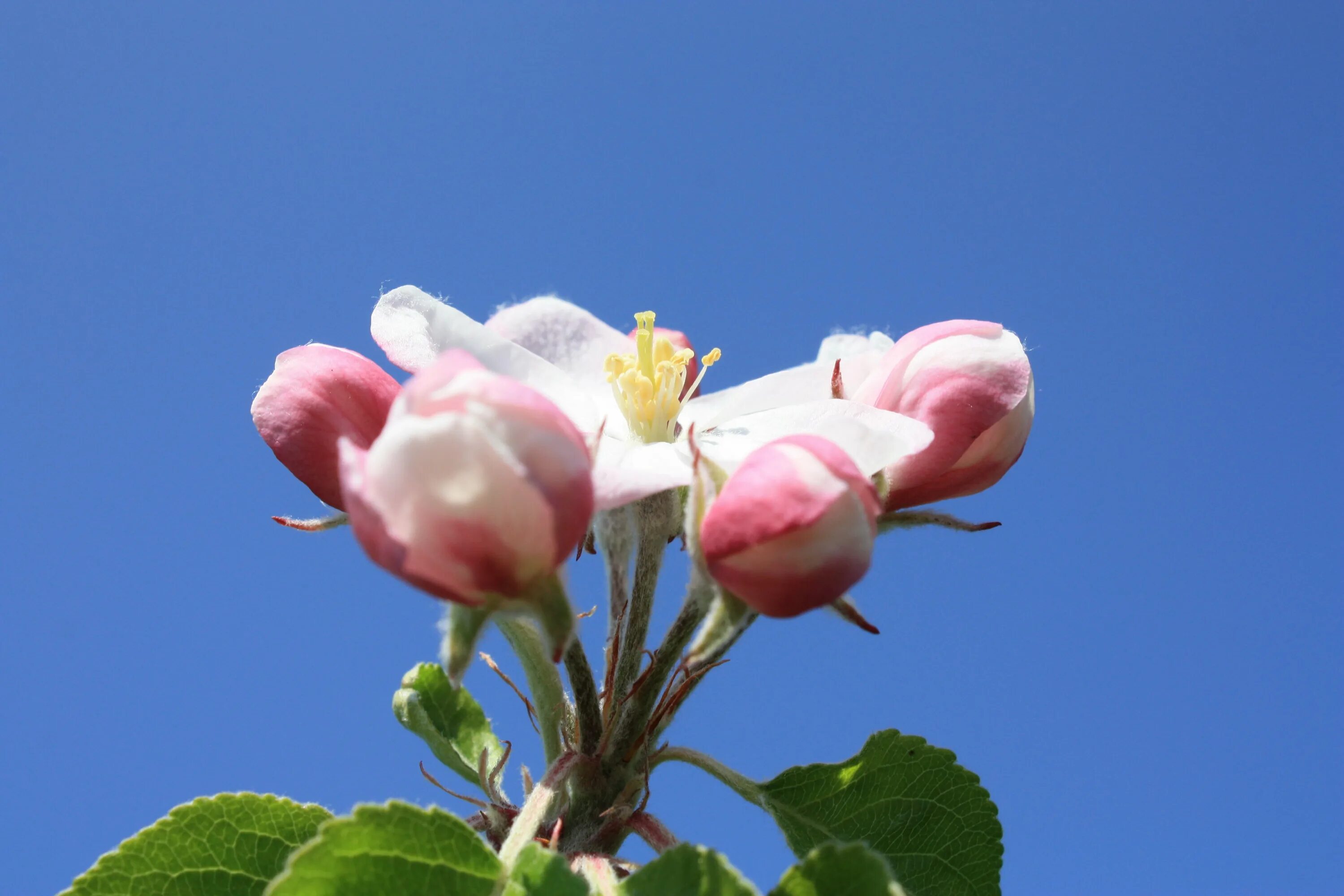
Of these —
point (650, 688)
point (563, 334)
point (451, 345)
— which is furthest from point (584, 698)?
point (563, 334)

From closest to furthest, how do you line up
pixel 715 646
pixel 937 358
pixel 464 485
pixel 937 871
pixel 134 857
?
pixel 464 485, pixel 715 646, pixel 134 857, pixel 937 358, pixel 937 871

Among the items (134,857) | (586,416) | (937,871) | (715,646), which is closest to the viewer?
(715,646)

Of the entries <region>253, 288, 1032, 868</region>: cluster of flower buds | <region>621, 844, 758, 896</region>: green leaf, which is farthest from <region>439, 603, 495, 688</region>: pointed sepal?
<region>621, 844, 758, 896</region>: green leaf

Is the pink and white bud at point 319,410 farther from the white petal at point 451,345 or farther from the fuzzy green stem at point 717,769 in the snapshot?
the fuzzy green stem at point 717,769

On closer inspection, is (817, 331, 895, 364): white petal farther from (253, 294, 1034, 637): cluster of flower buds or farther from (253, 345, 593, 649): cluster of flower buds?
(253, 345, 593, 649): cluster of flower buds

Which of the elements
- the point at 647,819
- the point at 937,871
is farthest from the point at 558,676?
the point at 937,871

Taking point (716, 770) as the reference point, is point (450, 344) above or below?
above

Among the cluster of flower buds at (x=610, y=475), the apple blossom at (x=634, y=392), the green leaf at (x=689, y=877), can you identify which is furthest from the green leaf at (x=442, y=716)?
the green leaf at (x=689, y=877)

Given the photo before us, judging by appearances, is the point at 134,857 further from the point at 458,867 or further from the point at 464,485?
the point at 464,485
